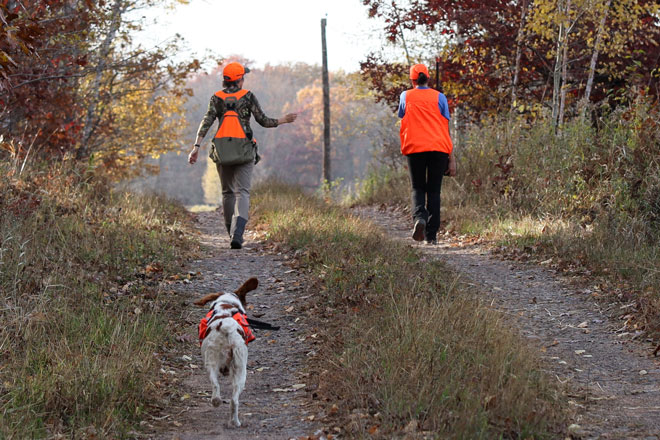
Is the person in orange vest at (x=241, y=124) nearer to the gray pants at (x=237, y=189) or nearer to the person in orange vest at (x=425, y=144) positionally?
the gray pants at (x=237, y=189)

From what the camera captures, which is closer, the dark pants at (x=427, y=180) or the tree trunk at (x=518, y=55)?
the dark pants at (x=427, y=180)

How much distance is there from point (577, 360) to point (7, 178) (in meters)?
7.15

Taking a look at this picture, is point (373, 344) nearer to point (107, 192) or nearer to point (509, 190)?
point (509, 190)

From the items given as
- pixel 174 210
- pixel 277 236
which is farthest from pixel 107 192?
pixel 277 236

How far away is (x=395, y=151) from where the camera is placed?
1923cm

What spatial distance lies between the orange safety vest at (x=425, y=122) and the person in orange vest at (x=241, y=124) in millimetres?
1677

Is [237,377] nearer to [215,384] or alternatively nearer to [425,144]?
[215,384]

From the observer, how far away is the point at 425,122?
8.84 metres

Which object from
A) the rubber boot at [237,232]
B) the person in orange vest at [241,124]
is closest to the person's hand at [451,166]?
the person in orange vest at [241,124]

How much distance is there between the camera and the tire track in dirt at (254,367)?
4.09 meters

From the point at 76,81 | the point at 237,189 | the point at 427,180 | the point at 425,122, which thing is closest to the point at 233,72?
the point at 237,189

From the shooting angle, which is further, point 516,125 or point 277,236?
point 516,125

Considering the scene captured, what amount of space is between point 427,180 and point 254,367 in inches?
185

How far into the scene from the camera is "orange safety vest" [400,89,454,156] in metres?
8.83
